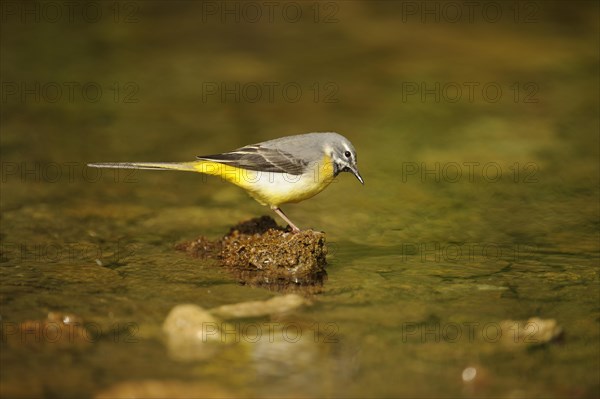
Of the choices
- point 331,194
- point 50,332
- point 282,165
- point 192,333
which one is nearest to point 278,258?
point 282,165

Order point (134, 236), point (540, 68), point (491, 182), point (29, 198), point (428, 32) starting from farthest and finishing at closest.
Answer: point (428, 32) → point (540, 68) → point (491, 182) → point (29, 198) → point (134, 236)

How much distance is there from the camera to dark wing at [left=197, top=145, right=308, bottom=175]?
8516 millimetres

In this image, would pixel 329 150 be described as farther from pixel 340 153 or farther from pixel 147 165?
pixel 147 165

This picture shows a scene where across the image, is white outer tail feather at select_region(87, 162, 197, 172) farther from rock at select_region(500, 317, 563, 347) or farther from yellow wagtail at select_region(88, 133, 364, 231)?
rock at select_region(500, 317, 563, 347)

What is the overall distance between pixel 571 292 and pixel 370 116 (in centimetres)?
574

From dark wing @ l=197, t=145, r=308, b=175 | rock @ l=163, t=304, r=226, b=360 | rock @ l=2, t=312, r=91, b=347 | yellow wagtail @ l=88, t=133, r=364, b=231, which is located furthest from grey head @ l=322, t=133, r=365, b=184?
rock @ l=2, t=312, r=91, b=347

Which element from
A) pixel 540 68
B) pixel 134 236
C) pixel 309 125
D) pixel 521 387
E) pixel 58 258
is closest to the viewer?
pixel 521 387

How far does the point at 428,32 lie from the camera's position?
664 inches

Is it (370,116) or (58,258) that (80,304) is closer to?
Result: (58,258)

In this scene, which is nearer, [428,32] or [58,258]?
[58,258]

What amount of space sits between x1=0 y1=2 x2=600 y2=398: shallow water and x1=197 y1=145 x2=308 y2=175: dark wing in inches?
37.9

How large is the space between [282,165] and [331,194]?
2.35 meters

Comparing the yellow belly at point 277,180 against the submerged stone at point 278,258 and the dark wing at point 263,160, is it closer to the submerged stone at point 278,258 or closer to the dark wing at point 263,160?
the dark wing at point 263,160

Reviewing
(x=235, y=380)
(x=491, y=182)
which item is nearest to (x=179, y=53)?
(x=491, y=182)
